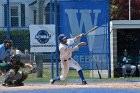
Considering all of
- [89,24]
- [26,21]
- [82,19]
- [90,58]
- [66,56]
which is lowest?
[90,58]

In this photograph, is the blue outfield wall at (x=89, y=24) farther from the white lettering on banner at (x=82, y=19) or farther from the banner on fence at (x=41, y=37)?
the banner on fence at (x=41, y=37)

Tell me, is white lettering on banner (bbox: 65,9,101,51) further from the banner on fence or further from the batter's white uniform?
the batter's white uniform

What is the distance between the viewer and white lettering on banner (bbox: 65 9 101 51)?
2161 cm

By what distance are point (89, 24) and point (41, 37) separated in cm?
246

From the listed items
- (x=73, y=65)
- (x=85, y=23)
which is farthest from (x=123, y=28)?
(x=73, y=65)

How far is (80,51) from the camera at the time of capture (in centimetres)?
2152

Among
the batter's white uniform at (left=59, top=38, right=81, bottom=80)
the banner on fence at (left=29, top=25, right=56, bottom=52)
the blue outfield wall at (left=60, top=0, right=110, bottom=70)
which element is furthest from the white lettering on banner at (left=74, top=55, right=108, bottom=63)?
the batter's white uniform at (left=59, top=38, right=81, bottom=80)

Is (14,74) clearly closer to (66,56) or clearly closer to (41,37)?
(66,56)

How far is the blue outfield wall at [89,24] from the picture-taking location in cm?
2158

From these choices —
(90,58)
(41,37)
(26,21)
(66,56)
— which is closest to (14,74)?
(66,56)

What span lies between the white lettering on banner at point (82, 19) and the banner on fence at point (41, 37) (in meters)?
1.56

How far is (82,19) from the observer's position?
2173 centimetres

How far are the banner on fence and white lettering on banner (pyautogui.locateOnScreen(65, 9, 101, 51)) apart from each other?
1.56 m

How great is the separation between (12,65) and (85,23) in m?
6.26
